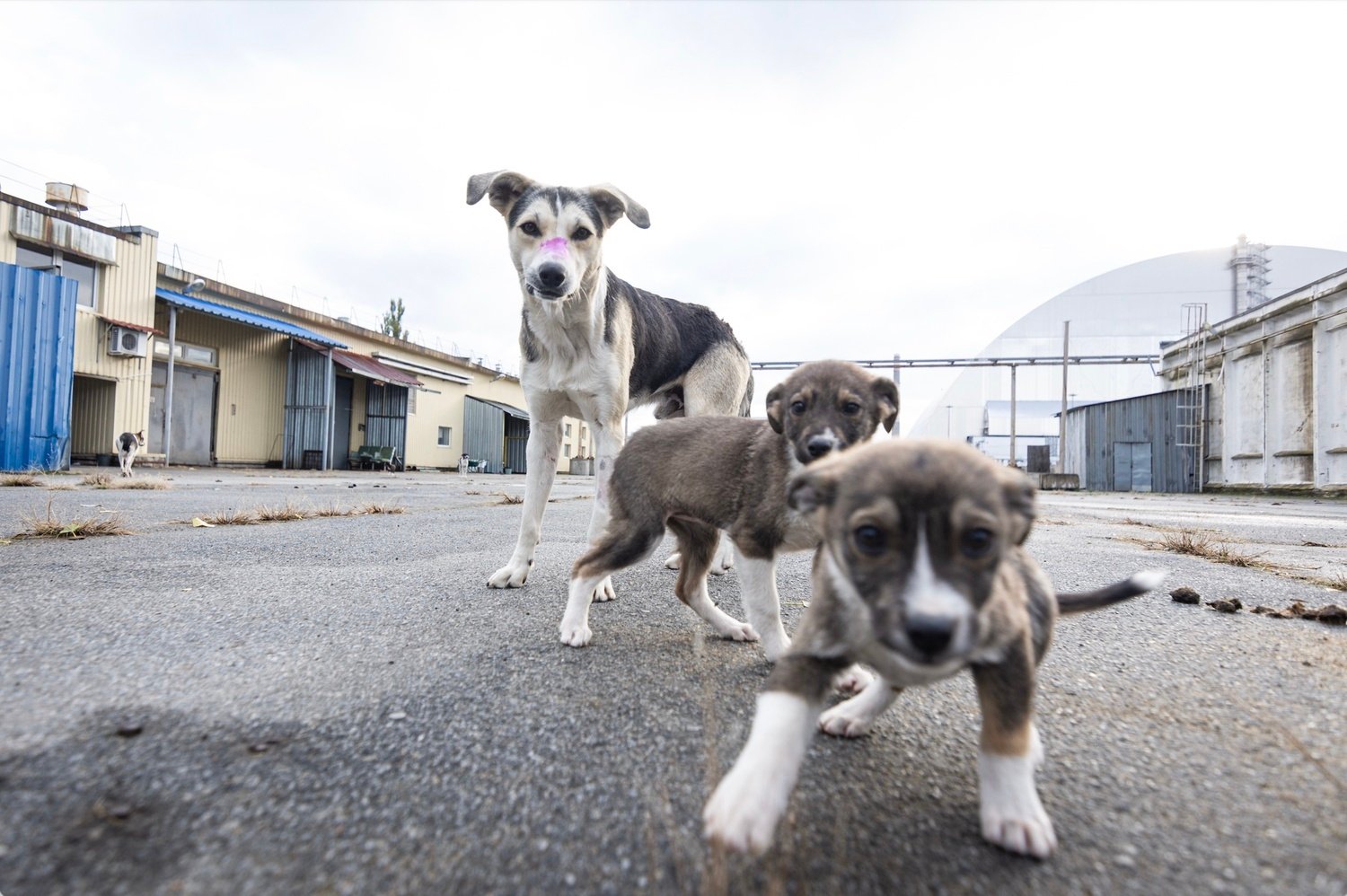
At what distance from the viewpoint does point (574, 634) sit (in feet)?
6.82

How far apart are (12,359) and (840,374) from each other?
69.5 ft

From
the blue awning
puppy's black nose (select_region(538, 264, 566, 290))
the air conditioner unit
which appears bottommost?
puppy's black nose (select_region(538, 264, 566, 290))

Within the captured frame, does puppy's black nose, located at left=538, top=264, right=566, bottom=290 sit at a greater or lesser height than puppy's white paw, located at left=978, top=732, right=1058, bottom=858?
greater

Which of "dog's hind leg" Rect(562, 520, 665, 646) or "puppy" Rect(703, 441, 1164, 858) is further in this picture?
"dog's hind leg" Rect(562, 520, 665, 646)

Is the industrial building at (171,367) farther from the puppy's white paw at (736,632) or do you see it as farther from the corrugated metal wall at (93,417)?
the puppy's white paw at (736,632)

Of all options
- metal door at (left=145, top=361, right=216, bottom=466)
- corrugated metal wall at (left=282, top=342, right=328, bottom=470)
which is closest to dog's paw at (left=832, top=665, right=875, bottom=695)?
metal door at (left=145, top=361, right=216, bottom=466)

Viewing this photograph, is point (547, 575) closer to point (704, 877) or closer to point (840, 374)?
point (840, 374)

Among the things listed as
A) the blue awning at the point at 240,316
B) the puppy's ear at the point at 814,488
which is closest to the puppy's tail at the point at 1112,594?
the puppy's ear at the point at 814,488

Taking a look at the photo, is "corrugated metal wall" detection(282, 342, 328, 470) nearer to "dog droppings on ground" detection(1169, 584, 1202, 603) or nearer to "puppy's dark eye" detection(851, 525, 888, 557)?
"dog droppings on ground" detection(1169, 584, 1202, 603)

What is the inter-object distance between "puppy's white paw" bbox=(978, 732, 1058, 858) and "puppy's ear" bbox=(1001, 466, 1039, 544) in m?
0.43

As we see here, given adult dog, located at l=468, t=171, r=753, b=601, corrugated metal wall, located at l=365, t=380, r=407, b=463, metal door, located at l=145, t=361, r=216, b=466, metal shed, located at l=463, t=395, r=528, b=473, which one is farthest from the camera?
metal shed, located at l=463, t=395, r=528, b=473

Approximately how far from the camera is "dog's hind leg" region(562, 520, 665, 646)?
216 cm

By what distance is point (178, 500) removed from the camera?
696cm

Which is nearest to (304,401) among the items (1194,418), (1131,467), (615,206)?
(615,206)
